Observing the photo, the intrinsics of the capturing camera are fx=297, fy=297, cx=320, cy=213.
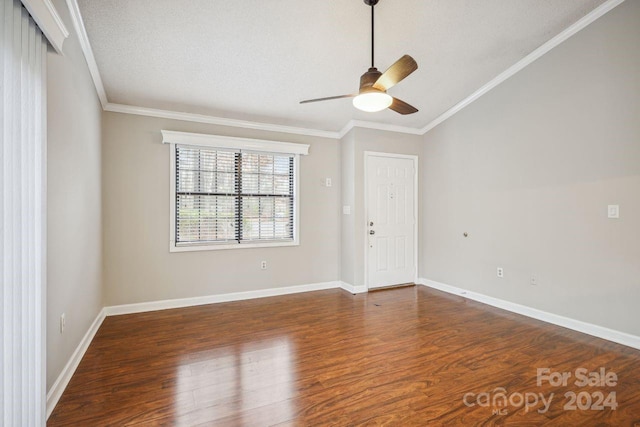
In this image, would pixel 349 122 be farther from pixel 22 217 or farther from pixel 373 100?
pixel 22 217

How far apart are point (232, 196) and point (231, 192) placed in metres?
0.06

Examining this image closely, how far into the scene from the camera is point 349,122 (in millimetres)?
4539

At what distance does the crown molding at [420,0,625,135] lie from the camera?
2.90 metres

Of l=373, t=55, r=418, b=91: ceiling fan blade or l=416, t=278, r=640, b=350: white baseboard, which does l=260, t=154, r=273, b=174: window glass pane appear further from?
l=416, t=278, r=640, b=350: white baseboard

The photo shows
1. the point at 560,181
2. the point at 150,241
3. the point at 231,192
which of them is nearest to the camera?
the point at 560,181

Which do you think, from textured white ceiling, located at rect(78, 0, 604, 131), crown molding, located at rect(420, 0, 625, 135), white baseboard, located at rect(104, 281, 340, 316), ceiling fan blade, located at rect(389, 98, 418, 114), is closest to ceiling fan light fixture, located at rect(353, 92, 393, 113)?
ceiling fan blade, located at rect(389, 98, 418, 114)

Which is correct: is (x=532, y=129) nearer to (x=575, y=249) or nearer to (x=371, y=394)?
(x=575, y=249)

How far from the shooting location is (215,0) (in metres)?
2.40

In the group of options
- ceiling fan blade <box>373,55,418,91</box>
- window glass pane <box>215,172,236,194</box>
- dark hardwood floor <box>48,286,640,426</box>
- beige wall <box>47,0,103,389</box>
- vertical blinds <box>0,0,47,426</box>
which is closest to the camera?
vertical blinds <box>0,0,47,426</box>

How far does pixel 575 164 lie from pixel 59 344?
4895 mm

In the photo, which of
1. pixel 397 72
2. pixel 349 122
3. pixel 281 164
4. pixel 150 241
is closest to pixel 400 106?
pixel 397 72

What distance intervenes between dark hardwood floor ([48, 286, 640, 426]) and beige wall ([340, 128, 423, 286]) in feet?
3.53

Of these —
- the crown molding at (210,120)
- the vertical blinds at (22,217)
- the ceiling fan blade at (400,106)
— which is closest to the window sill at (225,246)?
the crown molding at (210,120)

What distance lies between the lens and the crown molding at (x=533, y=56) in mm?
2900
